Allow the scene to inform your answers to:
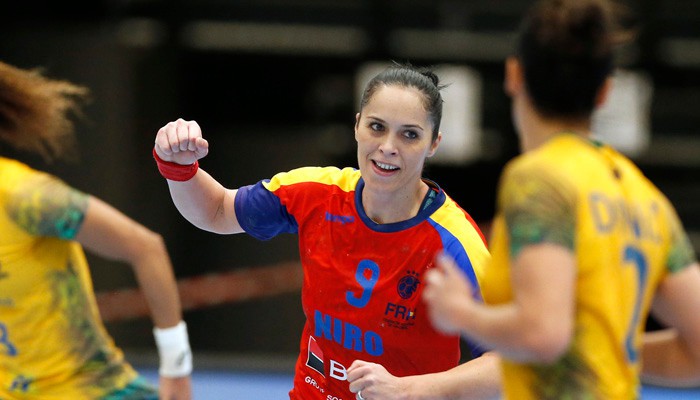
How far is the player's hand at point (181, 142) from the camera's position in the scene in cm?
292

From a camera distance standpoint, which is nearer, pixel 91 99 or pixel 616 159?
pixel 616 159

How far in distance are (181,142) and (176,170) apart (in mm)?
140

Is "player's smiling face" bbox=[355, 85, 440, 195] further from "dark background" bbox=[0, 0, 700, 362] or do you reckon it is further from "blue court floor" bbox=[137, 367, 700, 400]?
"dark background" bbox=[0, 0, 700, 362]

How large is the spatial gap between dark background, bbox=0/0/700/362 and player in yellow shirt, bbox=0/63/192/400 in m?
3.80

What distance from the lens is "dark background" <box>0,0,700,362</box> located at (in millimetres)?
6828

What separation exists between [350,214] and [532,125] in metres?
1.12

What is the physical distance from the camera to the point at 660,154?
6828mm

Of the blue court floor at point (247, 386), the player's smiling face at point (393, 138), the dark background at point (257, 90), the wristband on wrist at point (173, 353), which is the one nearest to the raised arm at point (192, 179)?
the wristband on wrist at point (173, 353)

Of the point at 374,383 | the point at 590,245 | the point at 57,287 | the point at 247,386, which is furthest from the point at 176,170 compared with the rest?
the point at 247,386

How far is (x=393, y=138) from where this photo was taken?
117 inches

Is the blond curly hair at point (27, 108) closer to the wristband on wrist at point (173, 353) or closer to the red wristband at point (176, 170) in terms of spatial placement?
the red wristband at point (176, 170)

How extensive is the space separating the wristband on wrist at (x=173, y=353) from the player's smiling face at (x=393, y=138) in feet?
2.42

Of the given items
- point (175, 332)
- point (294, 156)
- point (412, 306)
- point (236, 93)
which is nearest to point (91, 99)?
point (236, 93)

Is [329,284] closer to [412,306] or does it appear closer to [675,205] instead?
[412,306]
